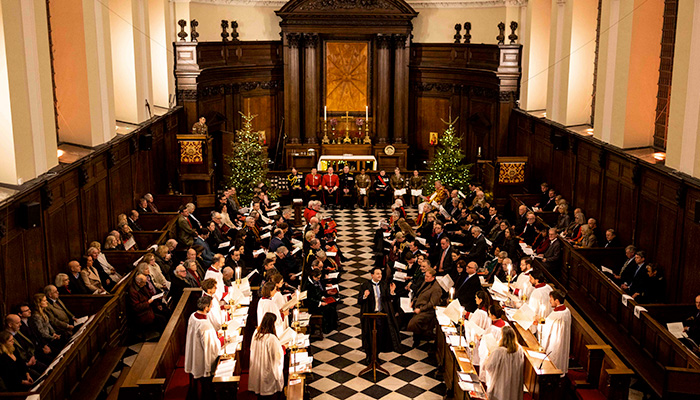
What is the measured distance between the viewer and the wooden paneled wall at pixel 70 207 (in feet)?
32.8

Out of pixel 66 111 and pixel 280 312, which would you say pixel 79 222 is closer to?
pixel 66 111

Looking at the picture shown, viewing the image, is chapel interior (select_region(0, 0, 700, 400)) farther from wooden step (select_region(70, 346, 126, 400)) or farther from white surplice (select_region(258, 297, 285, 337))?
white surplice (select_region(258, 297, 285, 337))

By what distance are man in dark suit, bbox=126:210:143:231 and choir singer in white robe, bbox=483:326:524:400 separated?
871 cm

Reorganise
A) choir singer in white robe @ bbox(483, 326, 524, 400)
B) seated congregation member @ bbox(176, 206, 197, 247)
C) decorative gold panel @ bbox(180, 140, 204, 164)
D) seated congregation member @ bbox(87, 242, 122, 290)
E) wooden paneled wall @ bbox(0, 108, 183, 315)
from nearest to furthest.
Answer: choir singer in white robe @ bbox(483, 326, 524, 400) < wooden paneled wall @ bbox(0, 108, 183, 315) < seated congregation member @ bbox(87, 242, 122, 290) < seated congregation member @ bbox(176, 206, 197, 247) < decorative gold panel @ bbox(180, 140, 204, 164)

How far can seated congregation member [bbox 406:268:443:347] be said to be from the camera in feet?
39.4

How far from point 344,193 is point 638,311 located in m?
12.2

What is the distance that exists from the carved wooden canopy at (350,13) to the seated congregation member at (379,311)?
14.2m

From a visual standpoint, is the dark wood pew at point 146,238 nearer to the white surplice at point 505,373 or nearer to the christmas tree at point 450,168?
the white surplice at point 505,373

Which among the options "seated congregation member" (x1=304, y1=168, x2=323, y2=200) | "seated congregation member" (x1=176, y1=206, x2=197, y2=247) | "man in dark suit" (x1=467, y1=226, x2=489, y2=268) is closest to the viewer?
"man in dark suit" (x1=467, y1=226, x2=489, y2=268)

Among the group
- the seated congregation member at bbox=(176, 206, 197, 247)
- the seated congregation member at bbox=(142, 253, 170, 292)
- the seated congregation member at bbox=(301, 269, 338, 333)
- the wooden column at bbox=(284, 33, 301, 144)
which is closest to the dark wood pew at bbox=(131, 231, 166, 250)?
the seated congregation member at bbox=(176, 206, 197, 247)

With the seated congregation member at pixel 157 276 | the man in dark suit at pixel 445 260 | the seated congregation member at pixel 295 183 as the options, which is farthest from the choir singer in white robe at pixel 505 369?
the seated congregation member at pixel 295 183

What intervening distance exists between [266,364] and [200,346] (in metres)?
0.93

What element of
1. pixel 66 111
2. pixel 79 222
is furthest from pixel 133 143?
pixel 79 222

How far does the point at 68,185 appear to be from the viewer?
40.2 feet
